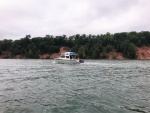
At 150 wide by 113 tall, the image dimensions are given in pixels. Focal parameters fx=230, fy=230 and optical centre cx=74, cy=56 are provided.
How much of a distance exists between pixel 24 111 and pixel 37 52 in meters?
164

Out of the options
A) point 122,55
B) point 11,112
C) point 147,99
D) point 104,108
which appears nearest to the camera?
point 11,112

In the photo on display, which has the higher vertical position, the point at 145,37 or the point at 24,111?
the point at 145,37

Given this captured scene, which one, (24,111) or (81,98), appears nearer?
(24,111)

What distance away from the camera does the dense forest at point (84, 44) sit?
160 m

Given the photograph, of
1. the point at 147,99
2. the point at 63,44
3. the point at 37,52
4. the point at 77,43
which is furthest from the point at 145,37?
the point at 147,99

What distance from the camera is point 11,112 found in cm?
1598

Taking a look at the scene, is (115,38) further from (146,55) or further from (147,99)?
(147,99)

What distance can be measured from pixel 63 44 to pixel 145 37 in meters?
66.0

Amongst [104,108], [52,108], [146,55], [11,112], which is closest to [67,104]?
[52,108]

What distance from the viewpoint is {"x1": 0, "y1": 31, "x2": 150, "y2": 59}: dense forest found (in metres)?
160

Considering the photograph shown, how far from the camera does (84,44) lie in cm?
18100

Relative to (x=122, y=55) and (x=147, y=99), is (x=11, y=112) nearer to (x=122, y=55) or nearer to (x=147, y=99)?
(x=147, y=99)

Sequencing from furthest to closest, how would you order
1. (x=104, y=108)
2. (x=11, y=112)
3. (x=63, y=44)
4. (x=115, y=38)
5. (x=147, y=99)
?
(x=63, y=44), (x=115, y=38), (x=147, y=99), (x=104, y=108), (x=11, y=112)

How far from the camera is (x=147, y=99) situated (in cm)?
2020
